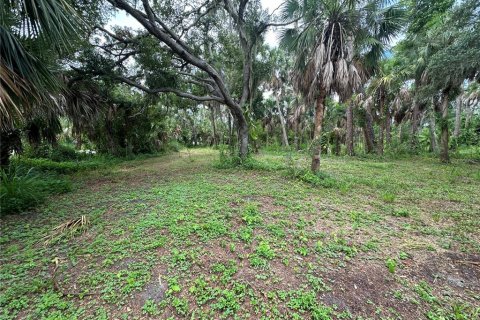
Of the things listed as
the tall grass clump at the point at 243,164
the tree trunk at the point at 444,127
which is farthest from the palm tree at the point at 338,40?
the tree trunk at the point at 444,127

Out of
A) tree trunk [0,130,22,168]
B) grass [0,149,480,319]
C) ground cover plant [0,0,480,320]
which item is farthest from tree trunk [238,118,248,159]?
tree trunk [0,130,22,168]

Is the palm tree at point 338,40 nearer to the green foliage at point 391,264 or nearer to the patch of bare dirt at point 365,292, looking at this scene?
the green foliage at point 391,264

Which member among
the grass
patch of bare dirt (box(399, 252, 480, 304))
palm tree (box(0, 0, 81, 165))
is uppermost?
palm tree (box(0, 0, 81, 165))

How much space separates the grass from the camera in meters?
Answer: 1.88

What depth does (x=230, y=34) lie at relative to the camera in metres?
8.62

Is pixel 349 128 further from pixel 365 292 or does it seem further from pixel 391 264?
pixel 365 292

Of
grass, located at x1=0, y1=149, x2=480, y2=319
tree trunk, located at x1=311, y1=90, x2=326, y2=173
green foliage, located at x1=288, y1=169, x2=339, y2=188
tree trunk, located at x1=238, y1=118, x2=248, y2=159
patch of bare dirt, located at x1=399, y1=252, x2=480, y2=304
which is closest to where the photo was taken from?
grass, located at x1=0, y1=149, x2=480, y2=319

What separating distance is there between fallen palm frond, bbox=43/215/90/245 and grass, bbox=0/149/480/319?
0.12 ft

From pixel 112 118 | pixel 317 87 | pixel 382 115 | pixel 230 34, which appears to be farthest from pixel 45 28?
pixel 382 115

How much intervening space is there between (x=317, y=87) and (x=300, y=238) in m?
4.39

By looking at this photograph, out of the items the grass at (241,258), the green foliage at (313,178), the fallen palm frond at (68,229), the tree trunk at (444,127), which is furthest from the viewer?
the tree trunk at (444,127)

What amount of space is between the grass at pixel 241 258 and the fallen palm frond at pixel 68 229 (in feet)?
0.12

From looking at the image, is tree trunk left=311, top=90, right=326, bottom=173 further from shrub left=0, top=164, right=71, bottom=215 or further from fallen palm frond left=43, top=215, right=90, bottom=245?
shrub left=0, top=164, right=71, bottom=215

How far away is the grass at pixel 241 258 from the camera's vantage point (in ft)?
6.17
